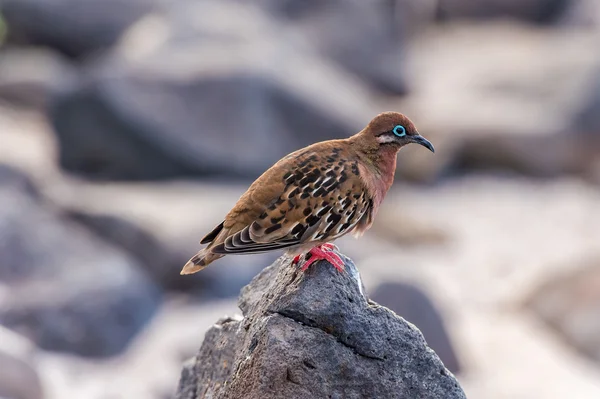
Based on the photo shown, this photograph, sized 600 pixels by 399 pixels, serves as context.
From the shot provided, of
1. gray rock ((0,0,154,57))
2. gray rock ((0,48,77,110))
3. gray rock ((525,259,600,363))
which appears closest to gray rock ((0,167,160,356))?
gray rock ((525,259,600,363))

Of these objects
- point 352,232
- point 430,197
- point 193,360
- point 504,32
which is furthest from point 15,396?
point 504,32

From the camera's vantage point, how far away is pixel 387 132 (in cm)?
613

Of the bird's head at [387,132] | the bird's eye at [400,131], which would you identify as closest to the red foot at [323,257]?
the bird's head at [387,132]

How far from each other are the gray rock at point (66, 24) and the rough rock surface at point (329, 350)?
16679 mm

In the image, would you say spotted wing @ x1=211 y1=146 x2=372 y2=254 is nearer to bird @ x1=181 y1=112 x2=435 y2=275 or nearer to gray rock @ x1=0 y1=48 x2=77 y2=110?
bird @ x1=181 y1=112 x2=435 y2=275

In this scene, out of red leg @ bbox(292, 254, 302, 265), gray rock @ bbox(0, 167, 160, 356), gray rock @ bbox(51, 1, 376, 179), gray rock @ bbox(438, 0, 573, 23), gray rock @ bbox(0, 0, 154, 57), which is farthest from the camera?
gray rock @ bbox(438, 0, 573, 23)

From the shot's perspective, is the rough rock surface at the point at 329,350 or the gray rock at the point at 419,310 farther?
the gray rock at the point at 419,310

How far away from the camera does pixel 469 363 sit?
11125 mm

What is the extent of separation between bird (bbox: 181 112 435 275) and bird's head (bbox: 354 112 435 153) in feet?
0.44

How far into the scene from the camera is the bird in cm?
554

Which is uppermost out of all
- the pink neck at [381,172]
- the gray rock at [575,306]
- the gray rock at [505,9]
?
the gray rock at [505,9]

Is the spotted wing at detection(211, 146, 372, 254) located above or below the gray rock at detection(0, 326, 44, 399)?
below

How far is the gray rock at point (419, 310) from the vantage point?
35.1 feet

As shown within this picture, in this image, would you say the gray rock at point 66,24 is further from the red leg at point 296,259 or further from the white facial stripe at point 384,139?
the red leg at point 296,259
